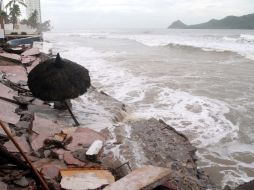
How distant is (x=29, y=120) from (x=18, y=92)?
86.9 inches

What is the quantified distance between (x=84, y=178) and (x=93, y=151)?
2.66ft

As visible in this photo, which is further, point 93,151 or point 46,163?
point 93,151

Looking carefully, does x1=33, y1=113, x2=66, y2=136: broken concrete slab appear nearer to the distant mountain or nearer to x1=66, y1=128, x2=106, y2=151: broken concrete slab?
x1=66, y1=128, x2=106, y2=151: broken concrete slab

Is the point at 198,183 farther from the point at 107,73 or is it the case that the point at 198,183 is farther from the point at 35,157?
the point at 107,73

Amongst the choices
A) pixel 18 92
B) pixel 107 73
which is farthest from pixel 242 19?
pixel 18 92

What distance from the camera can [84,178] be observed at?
180 inches

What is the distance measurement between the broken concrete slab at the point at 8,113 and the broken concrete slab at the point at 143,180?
322cm

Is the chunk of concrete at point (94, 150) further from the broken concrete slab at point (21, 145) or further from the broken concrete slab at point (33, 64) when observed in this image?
the broken concrete slab at point (33, 64)

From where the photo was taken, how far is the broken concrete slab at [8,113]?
20.9 ft

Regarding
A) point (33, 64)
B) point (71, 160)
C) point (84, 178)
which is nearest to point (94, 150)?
point (71, 160)

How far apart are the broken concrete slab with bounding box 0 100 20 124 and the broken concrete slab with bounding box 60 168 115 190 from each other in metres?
2.31

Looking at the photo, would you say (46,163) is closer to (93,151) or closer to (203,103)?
(93,151)

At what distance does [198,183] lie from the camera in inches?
203

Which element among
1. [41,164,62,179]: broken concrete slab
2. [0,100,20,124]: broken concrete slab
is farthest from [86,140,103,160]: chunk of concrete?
[0,100,20,124]: broken concrete slab
